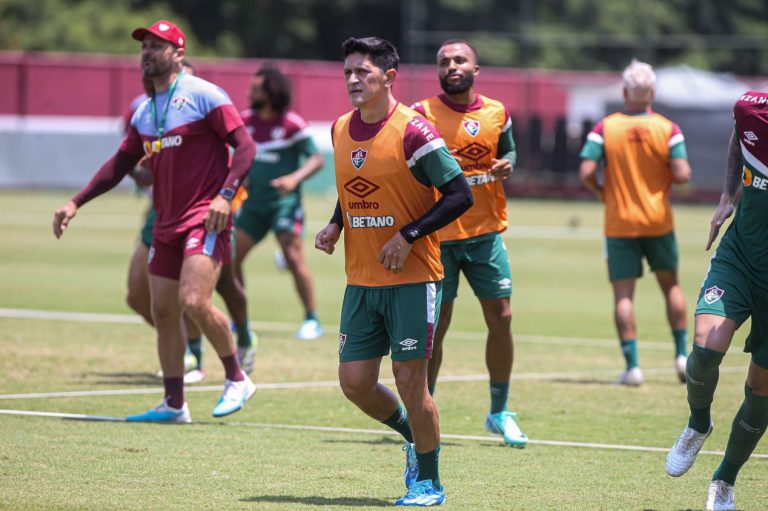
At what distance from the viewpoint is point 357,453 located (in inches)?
316

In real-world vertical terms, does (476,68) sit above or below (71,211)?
above

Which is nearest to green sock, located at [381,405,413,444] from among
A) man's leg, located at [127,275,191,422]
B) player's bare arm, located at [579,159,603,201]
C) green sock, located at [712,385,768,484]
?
green sock, located at [712,385,768,484]

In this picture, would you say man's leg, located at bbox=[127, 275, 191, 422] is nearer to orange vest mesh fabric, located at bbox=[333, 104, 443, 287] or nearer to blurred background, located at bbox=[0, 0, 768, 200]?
orange vest mesh fabric, located at bbox=[333, 104, 443, 287]

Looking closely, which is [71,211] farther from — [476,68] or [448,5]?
[448,5]

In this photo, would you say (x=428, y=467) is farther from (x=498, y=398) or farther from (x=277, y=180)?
(x=277, y=180)

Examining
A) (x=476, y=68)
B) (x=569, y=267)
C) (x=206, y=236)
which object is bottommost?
(x=569, y=267)

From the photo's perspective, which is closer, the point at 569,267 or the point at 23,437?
the point at 23,437

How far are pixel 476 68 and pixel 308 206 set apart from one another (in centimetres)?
2472

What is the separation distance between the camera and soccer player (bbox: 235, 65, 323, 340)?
508 inches

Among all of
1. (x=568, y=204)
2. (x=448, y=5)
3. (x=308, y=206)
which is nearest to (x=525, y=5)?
(x=448, y=5)

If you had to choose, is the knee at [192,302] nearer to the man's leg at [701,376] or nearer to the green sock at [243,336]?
the green sock at [243,336]

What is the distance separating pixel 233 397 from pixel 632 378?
3700 mm

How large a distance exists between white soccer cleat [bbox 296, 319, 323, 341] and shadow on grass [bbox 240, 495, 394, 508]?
20.9 feet

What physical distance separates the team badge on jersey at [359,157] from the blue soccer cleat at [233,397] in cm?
267
